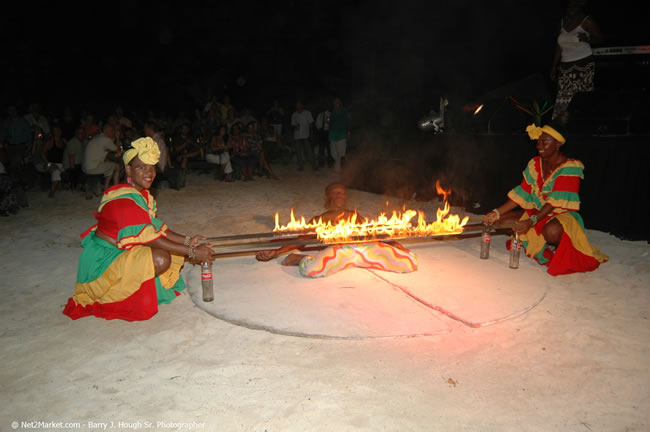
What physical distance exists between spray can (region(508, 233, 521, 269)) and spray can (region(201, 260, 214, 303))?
3.33 metres

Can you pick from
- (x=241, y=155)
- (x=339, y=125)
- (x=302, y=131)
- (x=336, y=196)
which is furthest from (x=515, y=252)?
(x=302, y=131)

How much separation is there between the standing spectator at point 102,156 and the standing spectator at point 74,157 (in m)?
1.02

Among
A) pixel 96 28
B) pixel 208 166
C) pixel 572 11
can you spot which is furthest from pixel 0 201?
pixel 96 28

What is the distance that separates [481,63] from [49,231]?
41.2 feet

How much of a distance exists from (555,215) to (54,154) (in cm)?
1066

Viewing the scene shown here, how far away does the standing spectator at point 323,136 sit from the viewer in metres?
14.9

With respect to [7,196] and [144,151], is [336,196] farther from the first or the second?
[7,196]

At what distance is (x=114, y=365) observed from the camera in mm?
3418

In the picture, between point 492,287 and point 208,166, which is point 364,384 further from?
point 208,166

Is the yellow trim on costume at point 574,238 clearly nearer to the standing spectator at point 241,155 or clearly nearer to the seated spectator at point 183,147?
the standing spectator at point 241,155

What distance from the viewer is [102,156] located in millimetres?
10062

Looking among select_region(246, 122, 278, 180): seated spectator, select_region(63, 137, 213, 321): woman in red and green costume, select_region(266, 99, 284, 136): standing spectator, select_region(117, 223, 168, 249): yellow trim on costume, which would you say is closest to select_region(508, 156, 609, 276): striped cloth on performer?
select_region(63, 137, 213, 321): woman in red and green costume

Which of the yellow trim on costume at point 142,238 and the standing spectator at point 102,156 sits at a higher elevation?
the standing spectator at point 102,156

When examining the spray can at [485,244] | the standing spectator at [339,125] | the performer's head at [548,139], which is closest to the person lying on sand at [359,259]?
the spray can at [485,244]
